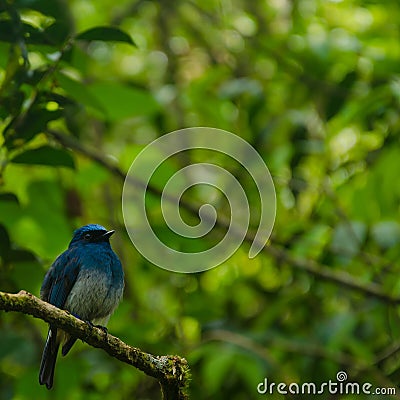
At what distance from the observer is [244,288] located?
6168 mm

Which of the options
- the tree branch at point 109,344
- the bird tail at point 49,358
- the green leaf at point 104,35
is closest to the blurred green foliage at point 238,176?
the green leaf at point 104,35

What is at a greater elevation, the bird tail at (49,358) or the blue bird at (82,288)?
the blue bird at (82,288)

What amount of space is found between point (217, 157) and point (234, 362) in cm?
190

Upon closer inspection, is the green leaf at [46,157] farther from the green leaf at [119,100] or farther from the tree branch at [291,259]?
the tree branch at [291,259]

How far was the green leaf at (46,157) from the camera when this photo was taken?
2.97 m

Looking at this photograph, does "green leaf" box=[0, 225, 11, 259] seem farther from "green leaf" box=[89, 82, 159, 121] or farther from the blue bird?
"green leaf" box=[89, 82, 159, 121]

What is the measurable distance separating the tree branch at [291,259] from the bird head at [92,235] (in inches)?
62.3

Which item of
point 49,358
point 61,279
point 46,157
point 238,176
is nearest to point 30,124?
point 46,157

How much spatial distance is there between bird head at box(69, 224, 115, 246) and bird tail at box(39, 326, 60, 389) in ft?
1.34

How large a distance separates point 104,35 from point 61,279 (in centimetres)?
115

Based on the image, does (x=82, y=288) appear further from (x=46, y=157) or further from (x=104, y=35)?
(x=104, y=35)

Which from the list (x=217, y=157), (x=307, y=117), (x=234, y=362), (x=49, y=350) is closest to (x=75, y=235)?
(x=49, y=350)

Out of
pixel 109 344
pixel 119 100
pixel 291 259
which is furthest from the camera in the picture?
pixel 291 259

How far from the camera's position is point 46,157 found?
3.00 meters
